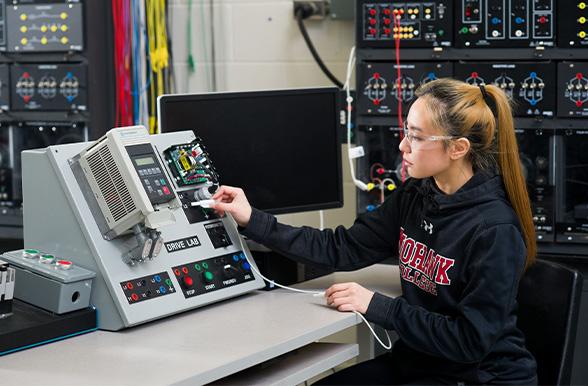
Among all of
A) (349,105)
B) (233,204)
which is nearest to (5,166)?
(349,105)

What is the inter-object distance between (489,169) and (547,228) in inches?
38.6

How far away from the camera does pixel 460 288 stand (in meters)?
2.19

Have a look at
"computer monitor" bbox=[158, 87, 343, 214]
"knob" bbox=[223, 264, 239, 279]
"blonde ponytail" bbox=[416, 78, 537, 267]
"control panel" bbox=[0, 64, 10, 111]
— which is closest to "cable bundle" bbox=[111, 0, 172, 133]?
"control panel" bbox=[0, 64, 10, 111]

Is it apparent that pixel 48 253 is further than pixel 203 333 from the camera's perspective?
Yes

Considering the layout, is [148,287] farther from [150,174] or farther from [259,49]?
[259,49]

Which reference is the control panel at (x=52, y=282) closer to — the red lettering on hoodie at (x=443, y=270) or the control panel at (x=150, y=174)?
the control panel at (x=150, y=174)

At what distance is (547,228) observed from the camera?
10.4 ft

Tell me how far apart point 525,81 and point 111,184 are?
62.1 inches

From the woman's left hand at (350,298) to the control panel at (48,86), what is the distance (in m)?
1.78

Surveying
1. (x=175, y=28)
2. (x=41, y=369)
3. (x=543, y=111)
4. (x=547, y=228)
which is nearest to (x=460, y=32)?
(x=543, y=111)

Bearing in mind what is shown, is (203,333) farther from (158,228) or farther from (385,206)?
(385,206)

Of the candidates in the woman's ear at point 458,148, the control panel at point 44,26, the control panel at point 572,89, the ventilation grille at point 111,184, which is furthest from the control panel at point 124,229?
the control panel at point 44,26

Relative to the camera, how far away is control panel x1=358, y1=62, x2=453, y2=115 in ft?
10.5

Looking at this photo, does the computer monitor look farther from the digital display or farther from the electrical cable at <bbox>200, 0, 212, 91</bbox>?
the electrical cable at <bbox>200, 0, 212, 91</bbox>
